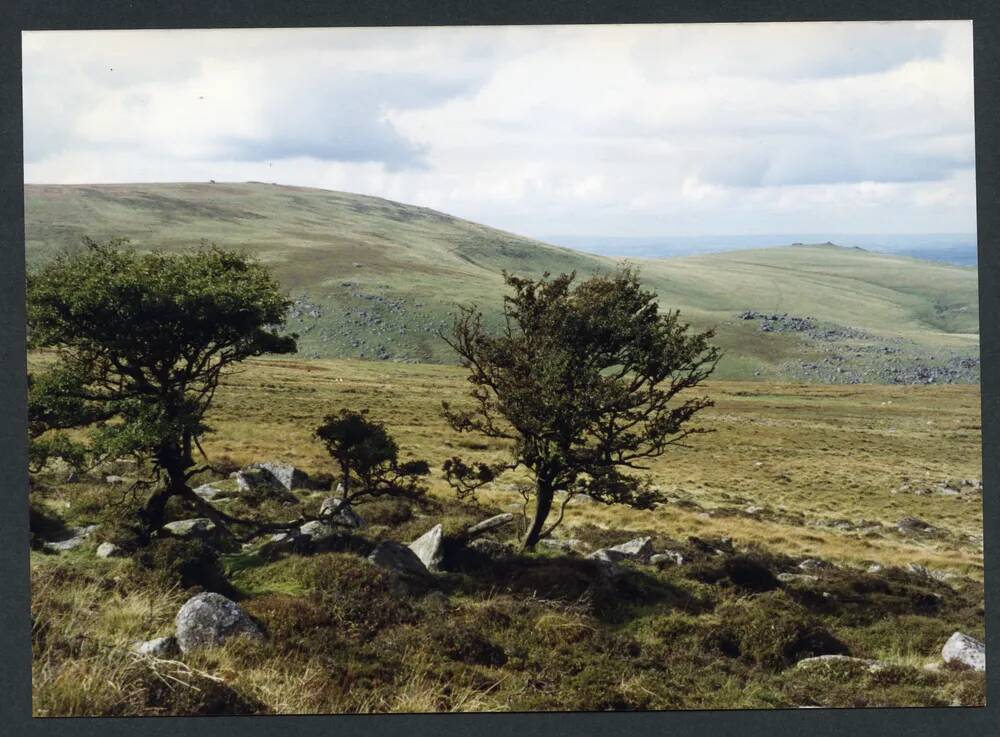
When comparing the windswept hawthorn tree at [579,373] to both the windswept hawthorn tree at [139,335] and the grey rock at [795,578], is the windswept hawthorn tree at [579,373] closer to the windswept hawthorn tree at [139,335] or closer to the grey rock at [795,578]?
the grey rock at [795,578]

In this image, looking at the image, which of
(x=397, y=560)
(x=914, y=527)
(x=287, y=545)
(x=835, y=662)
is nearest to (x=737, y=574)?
(x=835, y=662)

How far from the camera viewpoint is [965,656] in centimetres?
1358

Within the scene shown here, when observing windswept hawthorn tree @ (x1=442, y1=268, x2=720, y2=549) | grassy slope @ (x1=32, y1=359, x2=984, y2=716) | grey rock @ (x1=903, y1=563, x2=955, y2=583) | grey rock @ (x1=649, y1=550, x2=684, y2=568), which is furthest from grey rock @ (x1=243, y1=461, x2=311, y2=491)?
grey rock @ (x1=903, y1=563, x2=955, y2=583)

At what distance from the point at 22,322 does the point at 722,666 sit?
1425cm

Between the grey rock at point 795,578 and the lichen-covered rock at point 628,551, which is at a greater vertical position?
the lichen-covered rock at point 628,551

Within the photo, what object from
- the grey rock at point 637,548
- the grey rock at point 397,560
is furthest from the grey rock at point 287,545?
the grey rock at point 637,548

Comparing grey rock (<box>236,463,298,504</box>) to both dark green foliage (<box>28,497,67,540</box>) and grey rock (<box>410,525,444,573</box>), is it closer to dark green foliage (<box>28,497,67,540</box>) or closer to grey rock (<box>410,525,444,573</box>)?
dark green foliage (<box>28,497,67,540</box>)

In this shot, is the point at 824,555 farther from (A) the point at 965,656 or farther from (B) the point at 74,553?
(B) the point at 74,553

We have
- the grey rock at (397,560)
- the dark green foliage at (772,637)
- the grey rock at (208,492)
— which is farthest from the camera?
the grey rock at (208,492)

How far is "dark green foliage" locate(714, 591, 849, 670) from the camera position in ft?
45.2

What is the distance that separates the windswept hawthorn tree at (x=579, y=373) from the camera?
15.6m

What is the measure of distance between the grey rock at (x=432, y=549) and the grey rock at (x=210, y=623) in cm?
429

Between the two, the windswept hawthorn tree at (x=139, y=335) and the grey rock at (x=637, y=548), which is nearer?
the windswept hawthorn tree at (x=139, y=335)

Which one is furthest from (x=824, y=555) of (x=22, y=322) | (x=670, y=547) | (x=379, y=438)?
(x=22, y=322)
